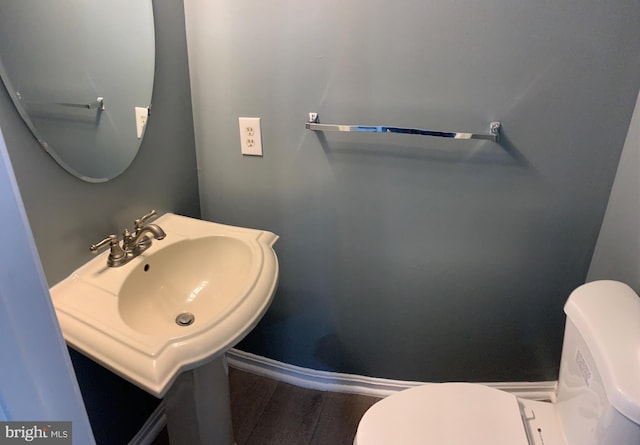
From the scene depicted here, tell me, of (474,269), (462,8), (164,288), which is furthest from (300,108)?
(474,269)

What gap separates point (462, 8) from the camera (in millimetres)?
1083

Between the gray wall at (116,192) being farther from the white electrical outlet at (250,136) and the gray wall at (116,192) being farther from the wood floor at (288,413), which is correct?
the wood floor at (288,413)

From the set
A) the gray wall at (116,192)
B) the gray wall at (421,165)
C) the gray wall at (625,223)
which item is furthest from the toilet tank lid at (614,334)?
the gray wall at (116,192)

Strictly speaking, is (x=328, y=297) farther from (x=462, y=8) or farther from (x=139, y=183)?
(x=462, y=8)

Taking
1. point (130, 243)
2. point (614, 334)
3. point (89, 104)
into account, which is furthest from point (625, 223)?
point (89, 104)

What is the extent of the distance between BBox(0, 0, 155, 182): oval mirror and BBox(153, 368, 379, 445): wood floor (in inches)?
41.2

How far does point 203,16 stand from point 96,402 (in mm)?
1229

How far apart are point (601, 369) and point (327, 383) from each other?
1.09 m

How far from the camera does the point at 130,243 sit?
3.69ft

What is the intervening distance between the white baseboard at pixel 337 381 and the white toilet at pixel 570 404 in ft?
1.80
